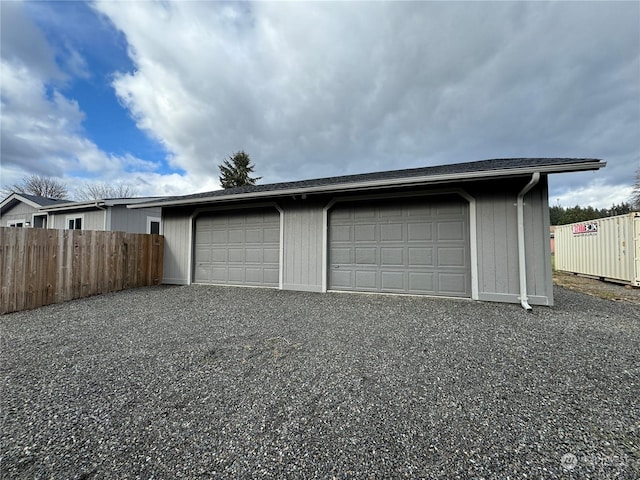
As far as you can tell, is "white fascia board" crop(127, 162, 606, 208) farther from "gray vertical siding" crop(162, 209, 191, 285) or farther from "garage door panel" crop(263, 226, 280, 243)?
"garage door panel" crop(263, 226, 280, 243)

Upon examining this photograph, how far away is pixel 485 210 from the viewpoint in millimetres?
5070

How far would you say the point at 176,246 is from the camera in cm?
780

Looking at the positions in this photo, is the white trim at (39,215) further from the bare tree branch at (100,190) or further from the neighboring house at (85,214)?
the bare tree branch at (100,190)

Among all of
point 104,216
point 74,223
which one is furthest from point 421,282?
point 74,223

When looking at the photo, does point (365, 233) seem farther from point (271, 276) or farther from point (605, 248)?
Result: point (605, 248)

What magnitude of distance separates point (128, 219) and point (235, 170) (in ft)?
47.8

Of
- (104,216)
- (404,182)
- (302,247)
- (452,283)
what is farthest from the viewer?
(104,216)

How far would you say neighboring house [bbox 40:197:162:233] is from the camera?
35.7 feet

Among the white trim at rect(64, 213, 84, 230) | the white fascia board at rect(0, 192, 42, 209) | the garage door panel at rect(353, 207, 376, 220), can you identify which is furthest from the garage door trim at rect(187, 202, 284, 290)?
the white fascia board at rect(0, 192, 42, 209)

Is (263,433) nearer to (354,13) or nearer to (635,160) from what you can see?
(354,13)

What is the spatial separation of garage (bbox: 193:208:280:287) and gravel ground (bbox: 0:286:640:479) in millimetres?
3045

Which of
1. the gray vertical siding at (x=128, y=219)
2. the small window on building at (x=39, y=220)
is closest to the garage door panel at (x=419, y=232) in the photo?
the gray vertical siding at (x=128, y=219)

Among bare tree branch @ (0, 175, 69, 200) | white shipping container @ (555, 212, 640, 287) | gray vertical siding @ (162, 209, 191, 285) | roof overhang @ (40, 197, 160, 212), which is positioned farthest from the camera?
bare tree branch @ (0, 175, 69, 200)

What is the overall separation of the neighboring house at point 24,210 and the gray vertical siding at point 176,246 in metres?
9.51
